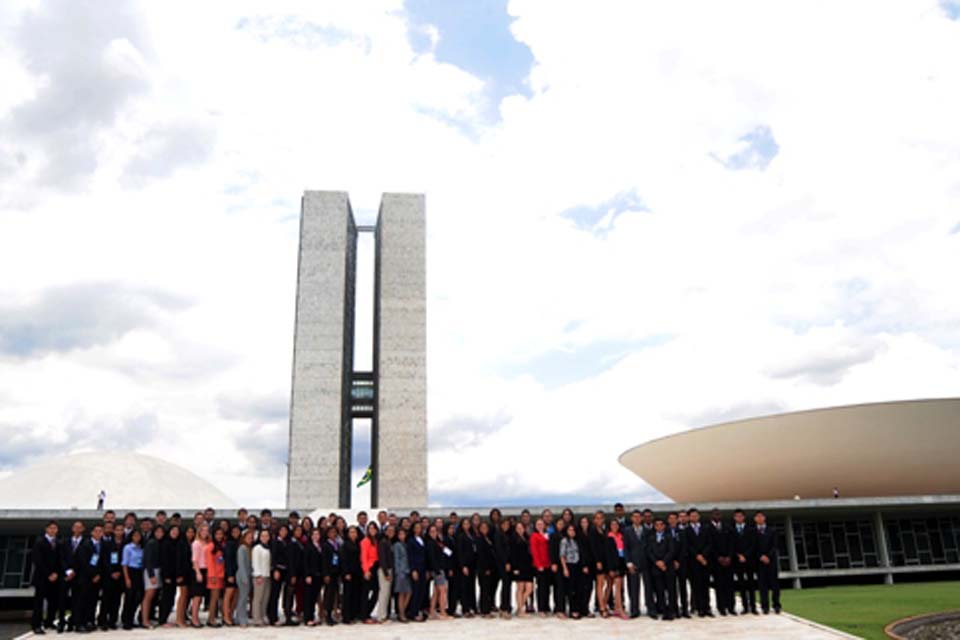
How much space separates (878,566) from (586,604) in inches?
556

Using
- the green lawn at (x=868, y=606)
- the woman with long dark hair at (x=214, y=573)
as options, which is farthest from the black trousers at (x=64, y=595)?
the green lawn at (x=868, y=606)

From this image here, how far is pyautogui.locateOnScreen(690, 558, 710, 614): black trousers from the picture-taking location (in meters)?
10.3

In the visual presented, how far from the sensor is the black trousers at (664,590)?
10.1 meters

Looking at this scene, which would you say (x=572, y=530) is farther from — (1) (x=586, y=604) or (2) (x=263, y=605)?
(2) (x=263, y=605)

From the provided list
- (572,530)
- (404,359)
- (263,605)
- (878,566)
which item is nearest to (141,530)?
(263,605)

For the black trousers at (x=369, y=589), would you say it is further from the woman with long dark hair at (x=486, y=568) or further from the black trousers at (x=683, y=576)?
the black trousers at (x=683, y=576)

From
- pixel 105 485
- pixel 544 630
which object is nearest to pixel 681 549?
pixel 544 630

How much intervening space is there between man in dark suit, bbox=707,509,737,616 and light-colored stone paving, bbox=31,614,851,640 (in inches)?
13.4

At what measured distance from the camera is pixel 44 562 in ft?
31.4

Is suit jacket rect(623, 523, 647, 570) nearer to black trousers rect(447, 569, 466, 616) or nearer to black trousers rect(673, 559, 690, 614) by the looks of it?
black trousers rect(673, 559, 690, 614)

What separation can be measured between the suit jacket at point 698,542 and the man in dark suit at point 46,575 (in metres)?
7.84

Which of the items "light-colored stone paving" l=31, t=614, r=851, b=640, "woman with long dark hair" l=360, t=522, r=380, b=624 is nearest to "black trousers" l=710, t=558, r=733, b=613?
"light-colored stone paving" l=31, t=614, r=851, b=640

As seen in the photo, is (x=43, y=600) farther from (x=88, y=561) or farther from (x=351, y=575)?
(x=351, y=575)

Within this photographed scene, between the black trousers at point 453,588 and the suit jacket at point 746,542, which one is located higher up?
the suit jacket at point 746,542
